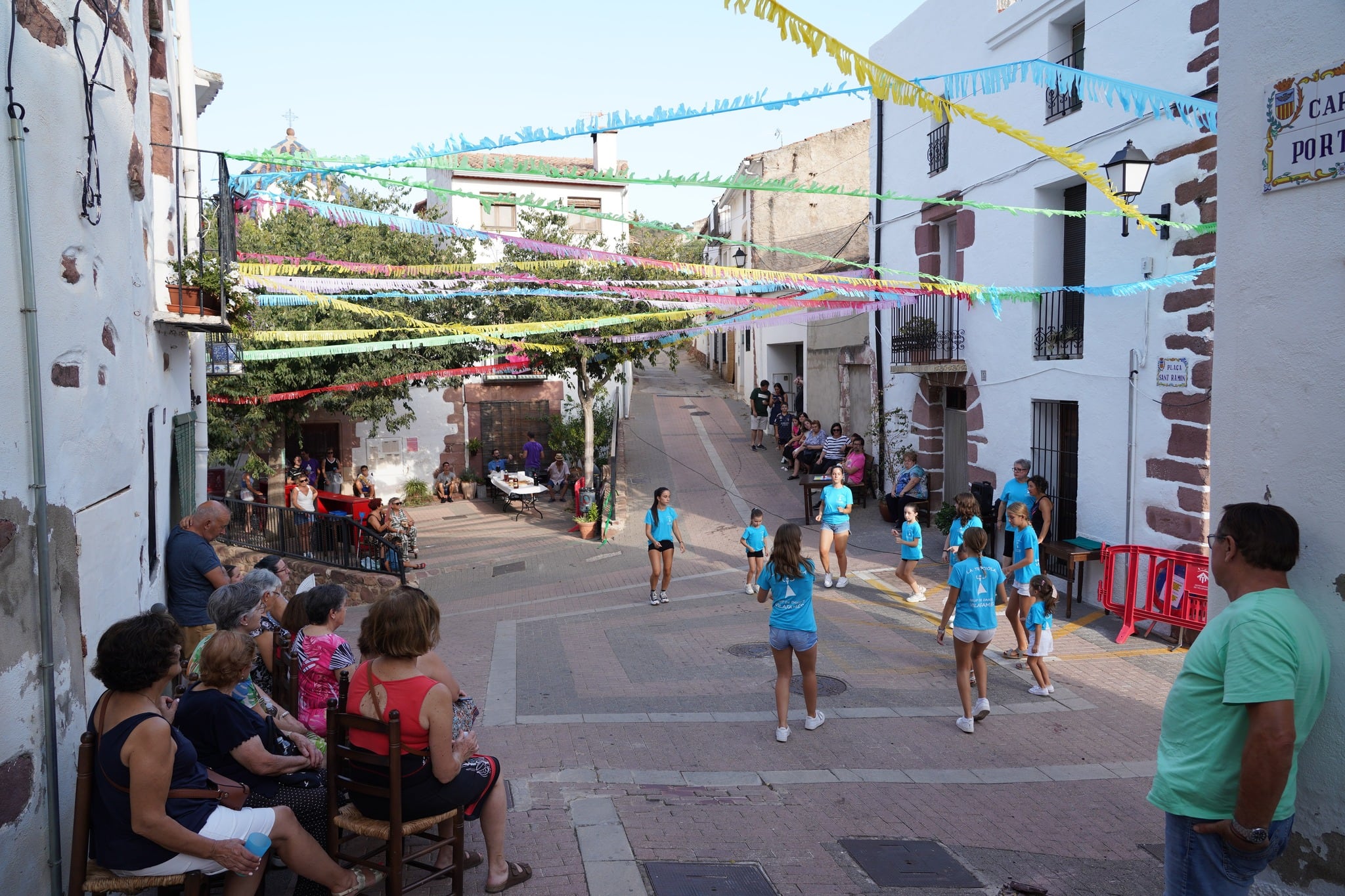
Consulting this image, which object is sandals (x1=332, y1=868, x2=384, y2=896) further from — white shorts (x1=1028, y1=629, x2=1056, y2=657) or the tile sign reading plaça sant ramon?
white shorts (x1=1028, y1=629, x2=1056, y2=657)

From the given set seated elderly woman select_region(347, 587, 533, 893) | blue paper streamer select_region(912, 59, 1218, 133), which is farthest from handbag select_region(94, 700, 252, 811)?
blue paper streamer select_region(912, 59, 1218, 133)

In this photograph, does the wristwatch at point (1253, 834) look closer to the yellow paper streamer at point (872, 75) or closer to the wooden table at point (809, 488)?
the yellow paper streamer at point (872, 75)

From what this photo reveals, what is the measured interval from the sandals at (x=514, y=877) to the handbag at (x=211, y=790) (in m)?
1.15

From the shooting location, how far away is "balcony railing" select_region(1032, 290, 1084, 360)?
36.9 feet

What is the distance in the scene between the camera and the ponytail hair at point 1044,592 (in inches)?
297

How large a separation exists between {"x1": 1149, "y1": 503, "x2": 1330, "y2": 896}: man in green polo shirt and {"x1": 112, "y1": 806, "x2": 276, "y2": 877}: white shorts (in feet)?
11.0

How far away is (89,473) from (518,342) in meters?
10.4

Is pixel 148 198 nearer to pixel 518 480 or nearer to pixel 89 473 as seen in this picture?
pixel 89 473

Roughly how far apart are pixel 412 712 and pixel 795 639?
3.35 m

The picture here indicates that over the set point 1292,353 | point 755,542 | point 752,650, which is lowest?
point 752,650

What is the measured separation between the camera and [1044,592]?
756 centimetres

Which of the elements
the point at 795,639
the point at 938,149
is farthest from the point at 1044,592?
the point at 938,149

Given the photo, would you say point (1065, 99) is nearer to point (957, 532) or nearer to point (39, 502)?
point (957, 532)

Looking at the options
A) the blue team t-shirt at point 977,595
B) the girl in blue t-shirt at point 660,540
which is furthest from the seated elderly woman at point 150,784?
the girl in blue t-shirt at point 660,540
